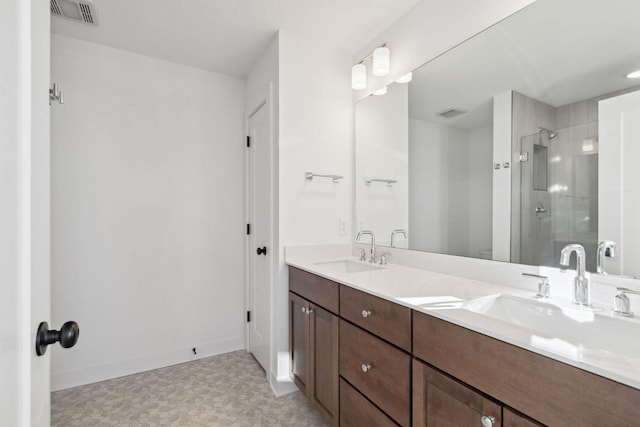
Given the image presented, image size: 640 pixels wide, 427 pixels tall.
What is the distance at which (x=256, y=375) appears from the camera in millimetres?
2342

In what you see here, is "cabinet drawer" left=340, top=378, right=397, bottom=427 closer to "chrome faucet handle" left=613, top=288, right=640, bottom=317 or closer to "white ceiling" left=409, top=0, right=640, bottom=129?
"chrome faucet handle" left=613, top=288, right=640, bottom=317

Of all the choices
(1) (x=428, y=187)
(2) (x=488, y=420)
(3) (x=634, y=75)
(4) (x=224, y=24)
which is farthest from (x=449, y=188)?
(4) (x=224, y=24)

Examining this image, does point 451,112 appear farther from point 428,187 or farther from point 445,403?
point 445,403

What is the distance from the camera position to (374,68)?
2033 mm

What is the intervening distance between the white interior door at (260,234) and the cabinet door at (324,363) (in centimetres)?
60

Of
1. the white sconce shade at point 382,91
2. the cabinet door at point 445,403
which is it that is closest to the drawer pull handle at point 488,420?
the cabinet door at point 445,403

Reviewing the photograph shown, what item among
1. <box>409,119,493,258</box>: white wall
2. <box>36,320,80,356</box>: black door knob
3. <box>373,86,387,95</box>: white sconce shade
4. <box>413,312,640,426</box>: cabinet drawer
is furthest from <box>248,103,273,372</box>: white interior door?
<box>36,320,80,356</box>: black door knob

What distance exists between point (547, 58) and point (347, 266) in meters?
1.59

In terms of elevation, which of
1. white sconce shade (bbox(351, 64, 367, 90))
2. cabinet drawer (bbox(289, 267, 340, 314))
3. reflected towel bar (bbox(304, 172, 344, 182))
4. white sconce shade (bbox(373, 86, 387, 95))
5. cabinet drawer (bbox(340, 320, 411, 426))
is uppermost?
white sconce shade (bbox(351, 64, 367, 90))

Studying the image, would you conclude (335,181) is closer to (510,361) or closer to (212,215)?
(212,215)

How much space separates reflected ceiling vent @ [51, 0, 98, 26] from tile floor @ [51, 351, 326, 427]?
2.49 metres

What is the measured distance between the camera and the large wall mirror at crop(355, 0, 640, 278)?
1080 mm

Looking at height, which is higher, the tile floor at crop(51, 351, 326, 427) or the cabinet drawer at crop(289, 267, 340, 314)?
the cabinet drawer at crop(289, 267, 340, 314)
